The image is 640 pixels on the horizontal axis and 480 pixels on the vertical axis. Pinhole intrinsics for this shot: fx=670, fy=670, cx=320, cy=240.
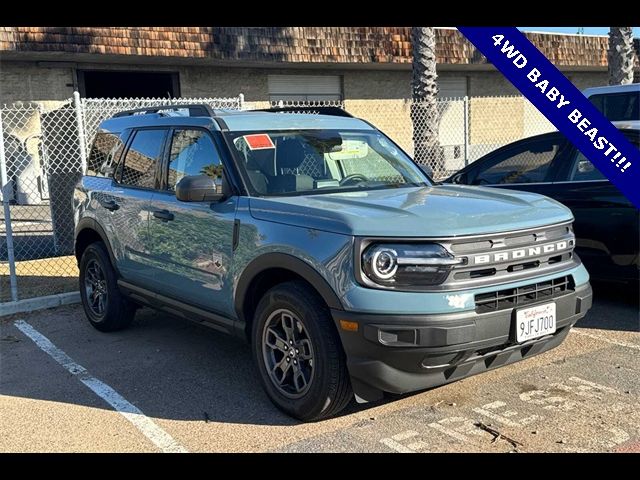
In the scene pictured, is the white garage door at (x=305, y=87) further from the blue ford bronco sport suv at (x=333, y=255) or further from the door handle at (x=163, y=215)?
the door handle at (x=163, y=215)

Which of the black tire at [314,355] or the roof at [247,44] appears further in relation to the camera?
the roof at [247,44]

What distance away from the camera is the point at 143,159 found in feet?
18.2

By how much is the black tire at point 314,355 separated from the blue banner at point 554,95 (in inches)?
86.1

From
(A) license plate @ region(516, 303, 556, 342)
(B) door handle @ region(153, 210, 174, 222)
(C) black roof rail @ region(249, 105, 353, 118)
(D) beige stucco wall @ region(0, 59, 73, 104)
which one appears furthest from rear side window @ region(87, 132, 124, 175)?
(D) beige stucco wall @ region(0, 59, 73, 104)

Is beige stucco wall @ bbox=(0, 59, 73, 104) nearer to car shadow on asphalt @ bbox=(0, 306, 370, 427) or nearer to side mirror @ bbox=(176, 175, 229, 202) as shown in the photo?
car shadow on asphalt @ bbox=(0, 306, 370, 427)

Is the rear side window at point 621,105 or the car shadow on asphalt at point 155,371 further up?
the rear side window at point 621,105

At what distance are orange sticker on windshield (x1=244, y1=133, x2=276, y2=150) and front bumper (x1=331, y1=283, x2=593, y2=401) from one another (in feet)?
5.12

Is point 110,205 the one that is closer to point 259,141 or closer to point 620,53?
point 259,141

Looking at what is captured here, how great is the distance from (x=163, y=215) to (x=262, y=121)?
103 cm

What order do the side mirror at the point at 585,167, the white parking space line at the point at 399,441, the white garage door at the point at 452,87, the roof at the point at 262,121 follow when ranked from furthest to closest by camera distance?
the white garage door at the point at 452,87 < the side mirror at the point at 585,167 < the roof at the point at 262,121 < the white parking space line at the point at 399,441

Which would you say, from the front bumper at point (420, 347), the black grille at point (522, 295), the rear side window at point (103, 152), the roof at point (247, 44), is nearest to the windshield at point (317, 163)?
the front bumper at point (420, 347)

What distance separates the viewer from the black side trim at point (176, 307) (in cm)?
461

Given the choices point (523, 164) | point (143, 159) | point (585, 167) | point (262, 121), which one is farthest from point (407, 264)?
point (523, 164)

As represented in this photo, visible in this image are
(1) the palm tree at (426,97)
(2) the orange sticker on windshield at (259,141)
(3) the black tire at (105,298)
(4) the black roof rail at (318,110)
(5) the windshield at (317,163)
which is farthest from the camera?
(1) the palm tree at (426,97)
